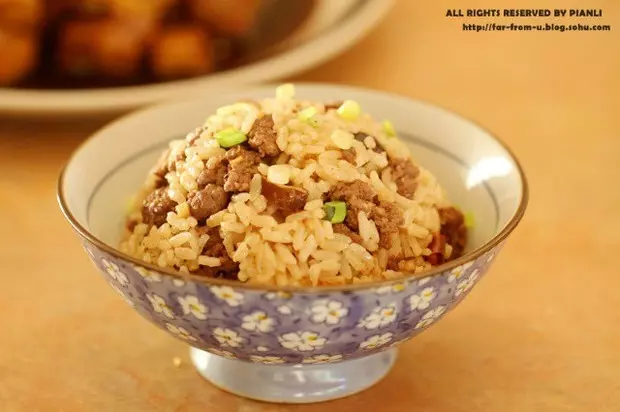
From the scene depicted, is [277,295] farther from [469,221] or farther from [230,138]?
[469,221]

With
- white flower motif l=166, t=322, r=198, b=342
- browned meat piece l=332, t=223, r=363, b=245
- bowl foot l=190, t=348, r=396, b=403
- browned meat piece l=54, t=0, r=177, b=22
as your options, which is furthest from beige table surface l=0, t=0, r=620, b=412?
browned meat piece l=54, t=0, r=177, b=22

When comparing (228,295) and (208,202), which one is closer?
(228,295)

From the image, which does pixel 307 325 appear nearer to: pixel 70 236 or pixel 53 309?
pixel 53 309

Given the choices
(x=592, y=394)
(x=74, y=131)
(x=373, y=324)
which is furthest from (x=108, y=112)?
(x=592, y=394)


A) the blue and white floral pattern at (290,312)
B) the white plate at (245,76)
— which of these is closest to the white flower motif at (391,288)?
the blue and white floral pattern at (290,312)

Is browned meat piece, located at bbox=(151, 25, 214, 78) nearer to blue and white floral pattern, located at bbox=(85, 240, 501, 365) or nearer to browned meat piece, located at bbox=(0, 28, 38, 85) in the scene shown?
browned meat piece, located at bbox=(0, 28, 38, 85)

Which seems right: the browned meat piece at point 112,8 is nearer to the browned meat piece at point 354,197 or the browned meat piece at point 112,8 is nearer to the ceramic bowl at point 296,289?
the ceramic bowl at point 296,289

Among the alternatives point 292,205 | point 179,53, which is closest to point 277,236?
point 292,205
